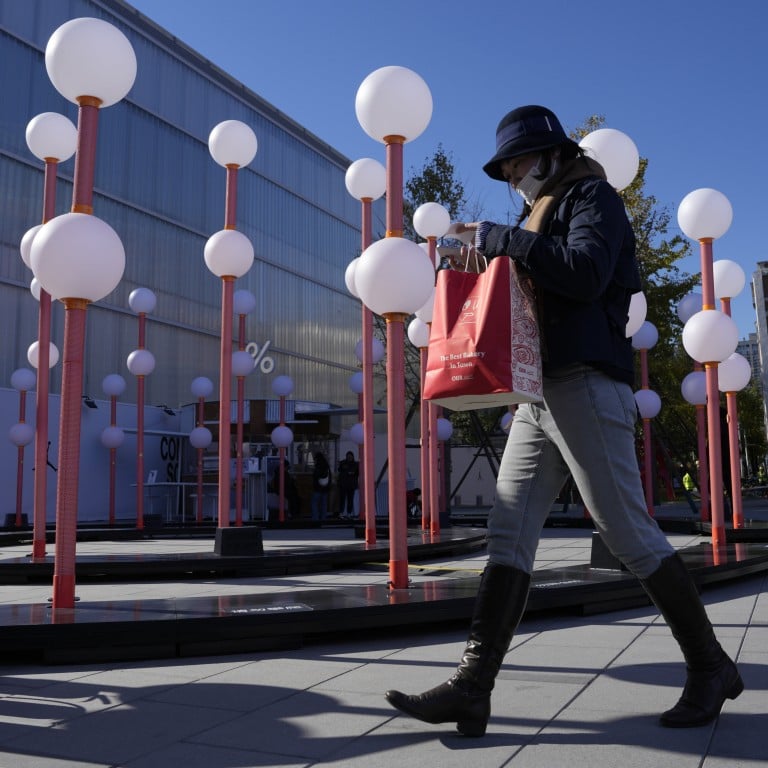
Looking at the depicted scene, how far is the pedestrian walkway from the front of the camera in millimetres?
2588

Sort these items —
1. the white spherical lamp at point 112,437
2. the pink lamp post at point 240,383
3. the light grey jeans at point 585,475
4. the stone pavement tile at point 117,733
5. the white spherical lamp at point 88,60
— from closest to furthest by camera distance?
the stone pavement tile at point 117,733, the light grey jeans at point 585,475, the white spherical lamp at point 88,60, the pink lamp post at point 240,383, the white spherical lamp at point 112,437

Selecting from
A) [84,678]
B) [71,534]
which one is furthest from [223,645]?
[71,534]

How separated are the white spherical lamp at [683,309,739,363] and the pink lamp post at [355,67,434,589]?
3290mm

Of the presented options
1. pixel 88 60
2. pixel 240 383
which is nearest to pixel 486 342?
pixel 88 60

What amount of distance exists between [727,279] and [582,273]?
303 inches

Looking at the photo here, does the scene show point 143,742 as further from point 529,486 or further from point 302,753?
point 529,486

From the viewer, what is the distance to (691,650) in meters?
2.82

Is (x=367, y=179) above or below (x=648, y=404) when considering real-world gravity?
above

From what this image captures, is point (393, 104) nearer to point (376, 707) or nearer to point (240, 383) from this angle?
point (376, 707)

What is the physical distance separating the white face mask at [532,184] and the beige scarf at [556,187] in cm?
3

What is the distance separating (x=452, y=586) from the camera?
17.7 ft

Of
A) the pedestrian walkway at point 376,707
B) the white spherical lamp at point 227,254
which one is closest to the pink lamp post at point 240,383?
the white spherical lamp at point 227,254

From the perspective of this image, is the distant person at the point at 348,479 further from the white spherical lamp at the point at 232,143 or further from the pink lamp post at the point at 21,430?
the white spherical lamp at the point at 232,143

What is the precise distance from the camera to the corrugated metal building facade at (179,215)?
23.6 metres
